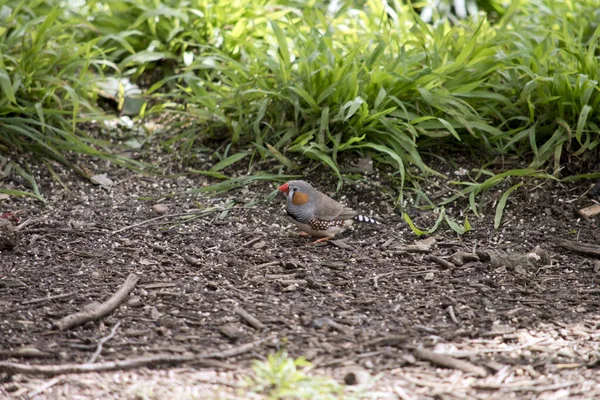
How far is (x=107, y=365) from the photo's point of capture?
2973 millimetres

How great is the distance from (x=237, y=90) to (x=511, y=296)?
2.24 metres

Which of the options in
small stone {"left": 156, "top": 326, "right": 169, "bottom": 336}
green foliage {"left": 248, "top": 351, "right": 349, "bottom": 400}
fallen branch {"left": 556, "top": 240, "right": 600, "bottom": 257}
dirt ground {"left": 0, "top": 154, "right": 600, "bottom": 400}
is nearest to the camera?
green foliage {"left": 248, "top": 351, "right": 349, "bottom": 400}

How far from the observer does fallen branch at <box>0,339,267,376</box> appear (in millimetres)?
2936

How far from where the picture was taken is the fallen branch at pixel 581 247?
13.6 ft

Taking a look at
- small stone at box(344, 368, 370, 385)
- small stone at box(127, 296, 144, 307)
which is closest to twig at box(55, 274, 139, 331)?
small stone at box(127, 296, 144, 307)

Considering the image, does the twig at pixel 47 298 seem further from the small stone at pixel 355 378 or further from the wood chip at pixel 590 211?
the wood chip at pixel 590 211

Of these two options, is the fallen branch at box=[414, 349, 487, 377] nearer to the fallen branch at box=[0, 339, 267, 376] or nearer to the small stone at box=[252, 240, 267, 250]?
the fallen branch at box=[0, 339, 267, 376]

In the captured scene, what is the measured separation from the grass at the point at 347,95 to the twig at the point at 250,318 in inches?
56.5

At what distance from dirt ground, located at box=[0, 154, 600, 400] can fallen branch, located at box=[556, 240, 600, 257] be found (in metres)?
0.03

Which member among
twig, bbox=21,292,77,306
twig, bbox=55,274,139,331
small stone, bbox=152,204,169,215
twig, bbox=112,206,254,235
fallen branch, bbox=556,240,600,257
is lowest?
small stone, bbox=152,204,169,215

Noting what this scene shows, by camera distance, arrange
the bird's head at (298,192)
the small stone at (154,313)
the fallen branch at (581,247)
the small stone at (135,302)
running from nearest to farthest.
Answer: the small stone at (154,313)
the small stone at (135,302)
the fallen branch at (581,247)
the bird's head at (298,192)

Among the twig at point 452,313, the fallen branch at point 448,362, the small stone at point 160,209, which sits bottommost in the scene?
the small stone at point 160,209

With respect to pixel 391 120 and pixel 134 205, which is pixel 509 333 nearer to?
pixel 391 120

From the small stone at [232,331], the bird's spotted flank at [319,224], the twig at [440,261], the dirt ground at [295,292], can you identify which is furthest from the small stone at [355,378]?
the bird's spotted flank at [319,224]
